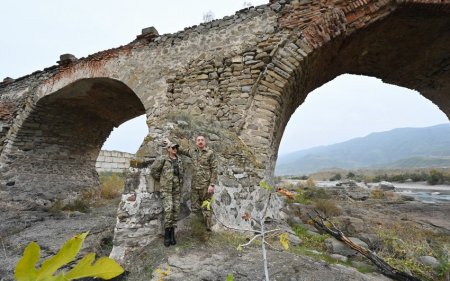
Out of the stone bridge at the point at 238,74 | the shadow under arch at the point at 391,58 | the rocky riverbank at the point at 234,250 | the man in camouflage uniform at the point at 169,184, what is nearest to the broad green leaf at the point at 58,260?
the rocky riverbank at the point at 234,250

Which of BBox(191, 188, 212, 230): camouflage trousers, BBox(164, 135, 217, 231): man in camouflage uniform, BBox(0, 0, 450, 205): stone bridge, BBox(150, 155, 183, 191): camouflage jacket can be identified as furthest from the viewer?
BBox(0, 0, 450, 205): stone bridge

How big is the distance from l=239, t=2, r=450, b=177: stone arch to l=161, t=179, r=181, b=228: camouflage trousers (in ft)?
5.37

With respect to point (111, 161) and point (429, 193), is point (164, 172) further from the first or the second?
point (429, 193)

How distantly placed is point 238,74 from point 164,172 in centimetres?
255

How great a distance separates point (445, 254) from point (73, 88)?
27.5 feet

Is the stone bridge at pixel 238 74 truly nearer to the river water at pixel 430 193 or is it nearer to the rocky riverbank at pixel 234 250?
the rocky riverbank at pixel 234 250

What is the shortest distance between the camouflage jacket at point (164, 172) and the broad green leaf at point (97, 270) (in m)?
3.40

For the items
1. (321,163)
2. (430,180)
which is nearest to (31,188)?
(430,180)

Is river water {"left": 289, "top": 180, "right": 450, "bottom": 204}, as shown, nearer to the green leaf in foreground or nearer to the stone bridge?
the stone bridge

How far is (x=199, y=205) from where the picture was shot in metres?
4.35

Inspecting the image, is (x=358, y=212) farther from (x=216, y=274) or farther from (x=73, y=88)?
(x=73, y=88)

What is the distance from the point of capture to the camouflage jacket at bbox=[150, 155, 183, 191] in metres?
3.94

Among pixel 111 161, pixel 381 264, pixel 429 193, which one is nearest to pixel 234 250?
pixel 381 264

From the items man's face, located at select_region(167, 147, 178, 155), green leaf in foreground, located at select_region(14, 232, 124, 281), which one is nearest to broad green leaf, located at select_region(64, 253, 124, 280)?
green leaf in foreground, located at select_region(14, 232, 124, 281)
